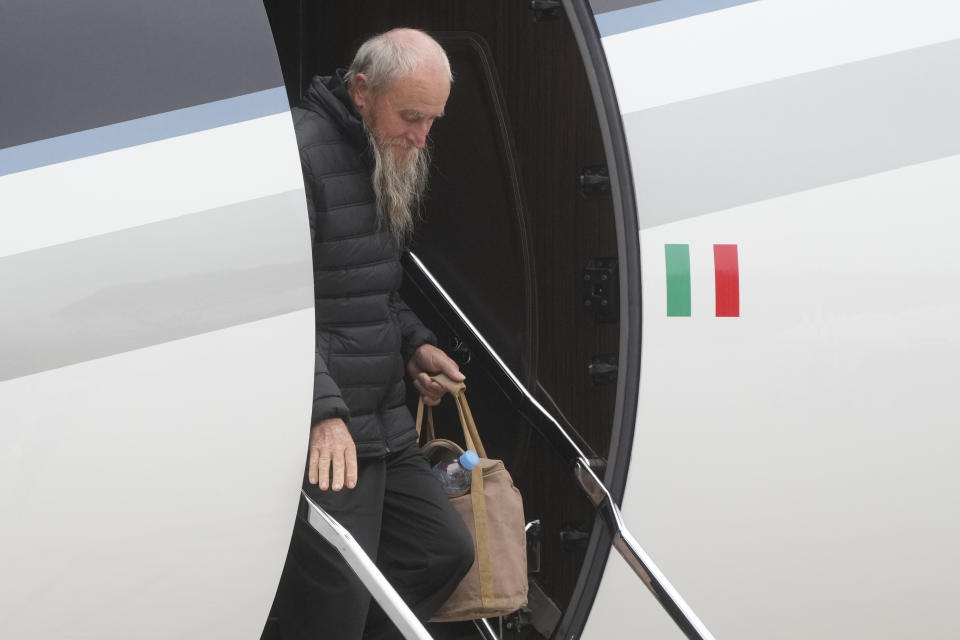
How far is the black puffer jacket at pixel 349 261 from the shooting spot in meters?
2.70

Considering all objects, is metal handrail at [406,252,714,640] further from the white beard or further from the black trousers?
the white beard

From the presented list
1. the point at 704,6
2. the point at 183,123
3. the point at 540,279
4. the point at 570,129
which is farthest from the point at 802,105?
the point at 183,123

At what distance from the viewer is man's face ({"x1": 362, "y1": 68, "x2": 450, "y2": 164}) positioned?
275 centimetres

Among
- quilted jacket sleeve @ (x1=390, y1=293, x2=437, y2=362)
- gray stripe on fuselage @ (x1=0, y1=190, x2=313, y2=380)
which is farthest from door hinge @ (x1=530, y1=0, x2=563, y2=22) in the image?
gray stripe on fuselage @ (x1=0, y1=190, x2=313, y2=380)

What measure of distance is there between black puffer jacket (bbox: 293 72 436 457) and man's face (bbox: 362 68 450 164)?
5 centimetres

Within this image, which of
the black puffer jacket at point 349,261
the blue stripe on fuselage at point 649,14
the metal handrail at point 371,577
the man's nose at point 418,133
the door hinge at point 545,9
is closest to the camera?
the metal handrail at point 371,577

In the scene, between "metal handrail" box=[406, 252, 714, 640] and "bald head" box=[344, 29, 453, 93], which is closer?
"metal handrail" box=[406, 252, 714, 640]

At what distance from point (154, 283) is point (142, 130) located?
25 cm

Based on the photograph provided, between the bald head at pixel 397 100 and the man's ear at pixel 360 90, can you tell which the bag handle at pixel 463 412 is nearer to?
the bald head at pixel 397 100

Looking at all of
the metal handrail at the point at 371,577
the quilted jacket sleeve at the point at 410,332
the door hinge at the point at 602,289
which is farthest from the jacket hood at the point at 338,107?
the metal handrail at the point at 371,577

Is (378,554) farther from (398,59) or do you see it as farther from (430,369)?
(398,59)

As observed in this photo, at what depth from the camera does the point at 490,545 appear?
3.07 metres

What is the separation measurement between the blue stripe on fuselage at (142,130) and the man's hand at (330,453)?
2.13 ft

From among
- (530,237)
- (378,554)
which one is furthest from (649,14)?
(378,554)
